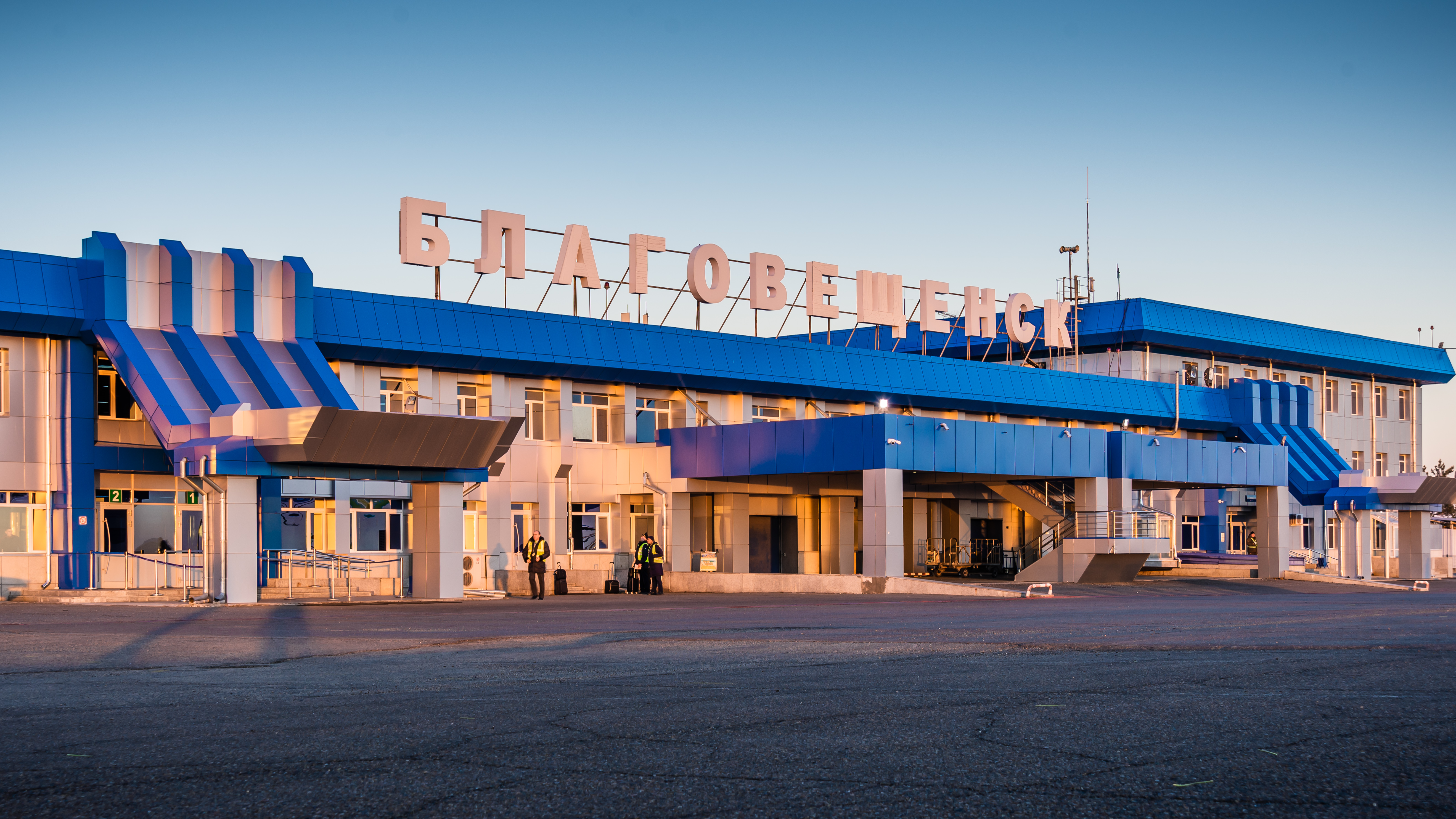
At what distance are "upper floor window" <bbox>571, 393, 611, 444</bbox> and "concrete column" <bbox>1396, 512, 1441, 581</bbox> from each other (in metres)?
35.0

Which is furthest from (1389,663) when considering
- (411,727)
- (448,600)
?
(448,600)

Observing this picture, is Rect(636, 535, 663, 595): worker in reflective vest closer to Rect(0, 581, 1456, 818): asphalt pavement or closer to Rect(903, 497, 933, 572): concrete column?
Rect(903, 497, 933, 572): concrete column

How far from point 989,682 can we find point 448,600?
24527mm

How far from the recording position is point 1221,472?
51875 mm

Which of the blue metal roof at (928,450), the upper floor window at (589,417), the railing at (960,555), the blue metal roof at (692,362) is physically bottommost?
the railing at (960,555)

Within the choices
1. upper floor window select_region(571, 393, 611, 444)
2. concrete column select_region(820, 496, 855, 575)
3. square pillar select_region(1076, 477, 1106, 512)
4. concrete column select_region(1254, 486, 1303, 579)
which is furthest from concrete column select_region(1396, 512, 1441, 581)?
upper floor window select_region(571, 393, 611, 444)

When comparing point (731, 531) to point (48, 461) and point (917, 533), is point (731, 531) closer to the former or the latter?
point (917, 533)

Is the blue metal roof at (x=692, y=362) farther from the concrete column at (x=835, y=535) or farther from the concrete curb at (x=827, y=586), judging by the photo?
the concrete curb at (x=827, y=586)

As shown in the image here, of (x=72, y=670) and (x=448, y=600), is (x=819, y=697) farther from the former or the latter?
(x=448, y=600)

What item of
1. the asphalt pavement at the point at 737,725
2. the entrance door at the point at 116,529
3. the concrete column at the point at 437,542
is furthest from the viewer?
the entrance door at the point at 116,529

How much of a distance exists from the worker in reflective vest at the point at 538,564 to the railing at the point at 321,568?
3464 millimetres

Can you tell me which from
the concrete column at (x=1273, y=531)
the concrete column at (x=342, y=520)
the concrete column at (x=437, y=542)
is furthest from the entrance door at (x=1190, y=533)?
the concrete column at (x=437, y=542)

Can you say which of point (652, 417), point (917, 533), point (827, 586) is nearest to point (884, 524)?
point (827, 586)

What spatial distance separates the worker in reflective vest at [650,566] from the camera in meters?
41.5
